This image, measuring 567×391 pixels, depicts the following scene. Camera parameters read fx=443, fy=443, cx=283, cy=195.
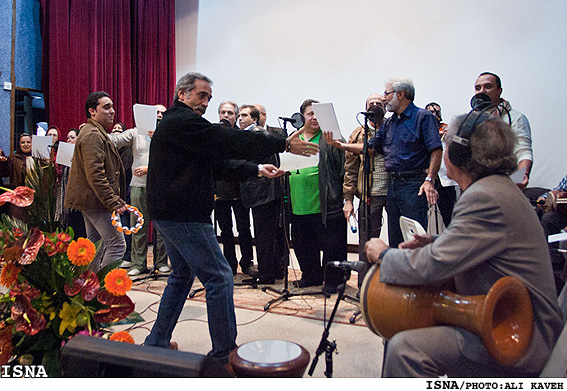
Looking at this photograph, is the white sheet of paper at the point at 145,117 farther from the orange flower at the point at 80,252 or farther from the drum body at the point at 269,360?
the drum body at the point at 269,360

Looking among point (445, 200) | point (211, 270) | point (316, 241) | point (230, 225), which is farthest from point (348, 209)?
point (211, 270)

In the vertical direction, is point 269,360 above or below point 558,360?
below

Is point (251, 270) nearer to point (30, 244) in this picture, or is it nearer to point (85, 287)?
point (85, 287)

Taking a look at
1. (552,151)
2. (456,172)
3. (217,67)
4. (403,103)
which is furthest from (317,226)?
(217,67)

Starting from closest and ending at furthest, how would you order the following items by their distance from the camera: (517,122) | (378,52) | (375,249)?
(375,249) → (517,122) → (378,52)

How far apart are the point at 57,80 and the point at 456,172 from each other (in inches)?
228

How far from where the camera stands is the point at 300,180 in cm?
380

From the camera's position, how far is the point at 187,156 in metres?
2.19

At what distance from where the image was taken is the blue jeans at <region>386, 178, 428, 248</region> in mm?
2977

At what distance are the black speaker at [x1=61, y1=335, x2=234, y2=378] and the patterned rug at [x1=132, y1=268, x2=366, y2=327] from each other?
5.76ft

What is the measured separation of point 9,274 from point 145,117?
7.11 ft

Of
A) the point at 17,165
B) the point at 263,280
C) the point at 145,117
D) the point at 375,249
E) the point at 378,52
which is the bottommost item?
the point at 263,280

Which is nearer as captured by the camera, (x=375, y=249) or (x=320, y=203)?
(x=375, y=249)

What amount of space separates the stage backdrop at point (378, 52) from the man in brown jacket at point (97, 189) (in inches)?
130
